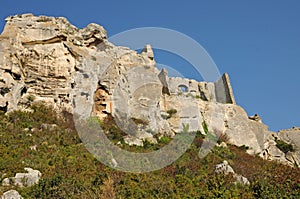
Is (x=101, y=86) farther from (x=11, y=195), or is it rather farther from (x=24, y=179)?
(x=11, y=195)

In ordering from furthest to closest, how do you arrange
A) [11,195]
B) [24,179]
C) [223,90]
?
[223,90]
[24,179]
[11,195]

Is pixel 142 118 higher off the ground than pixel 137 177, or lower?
higher

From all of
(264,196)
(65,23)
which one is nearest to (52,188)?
(264,196)

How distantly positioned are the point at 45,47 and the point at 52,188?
591 inches

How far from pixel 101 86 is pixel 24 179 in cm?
1432

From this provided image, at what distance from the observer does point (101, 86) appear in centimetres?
3247

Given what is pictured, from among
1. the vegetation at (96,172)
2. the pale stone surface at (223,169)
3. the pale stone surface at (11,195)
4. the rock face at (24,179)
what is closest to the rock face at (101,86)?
the vegetation at (96,172)

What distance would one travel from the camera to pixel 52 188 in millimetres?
17844

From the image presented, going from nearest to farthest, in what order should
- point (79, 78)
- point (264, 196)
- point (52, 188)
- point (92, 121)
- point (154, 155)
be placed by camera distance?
point (52, 188) → point (264, 196) → point (154, 155) → point (92, 121) → point (79, 78)

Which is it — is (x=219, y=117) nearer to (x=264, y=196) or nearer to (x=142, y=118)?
(x=142, y=118)

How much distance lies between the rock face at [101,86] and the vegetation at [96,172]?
178 cm

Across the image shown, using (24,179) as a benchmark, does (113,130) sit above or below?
above

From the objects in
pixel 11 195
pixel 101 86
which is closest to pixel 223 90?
pixel 101 86

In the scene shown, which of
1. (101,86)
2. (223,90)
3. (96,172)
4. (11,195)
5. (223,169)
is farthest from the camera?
(223,90)
